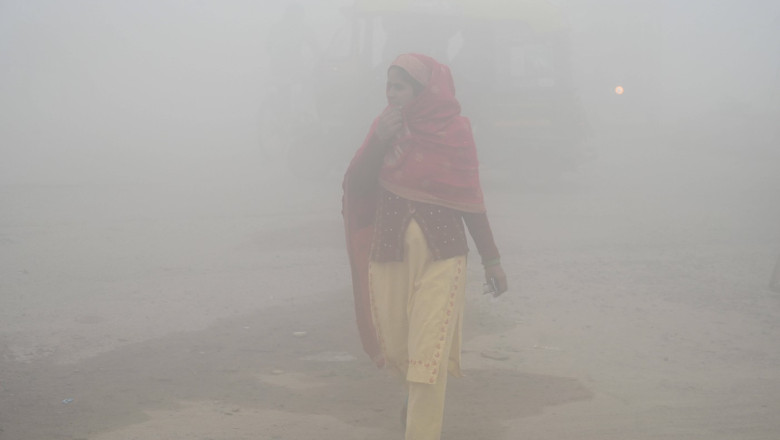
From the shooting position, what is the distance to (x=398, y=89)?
11.0 ft

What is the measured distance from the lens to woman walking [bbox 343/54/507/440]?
3.30m

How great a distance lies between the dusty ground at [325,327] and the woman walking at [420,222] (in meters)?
0.54

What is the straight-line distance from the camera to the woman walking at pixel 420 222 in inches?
130

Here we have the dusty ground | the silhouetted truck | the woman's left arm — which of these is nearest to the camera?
the woman's left arm

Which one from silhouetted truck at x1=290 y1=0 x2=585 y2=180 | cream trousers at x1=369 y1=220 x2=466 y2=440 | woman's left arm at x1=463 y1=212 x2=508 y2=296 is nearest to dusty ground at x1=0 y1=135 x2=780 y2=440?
cream trousers at x1=369 y1=220 x2=466 y2=440

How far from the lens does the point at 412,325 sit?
336 cm

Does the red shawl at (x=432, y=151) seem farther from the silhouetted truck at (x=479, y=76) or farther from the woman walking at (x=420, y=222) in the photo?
the silhouetted truck at (x=479, y=76)

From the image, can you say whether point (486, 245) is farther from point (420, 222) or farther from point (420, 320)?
point (420, 320)

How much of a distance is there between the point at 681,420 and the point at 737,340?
1629 mm

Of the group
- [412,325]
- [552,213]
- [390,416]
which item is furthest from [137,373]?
[552,213]

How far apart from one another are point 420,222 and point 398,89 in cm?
48

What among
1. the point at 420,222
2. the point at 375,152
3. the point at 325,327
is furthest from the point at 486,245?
the point at 325,327

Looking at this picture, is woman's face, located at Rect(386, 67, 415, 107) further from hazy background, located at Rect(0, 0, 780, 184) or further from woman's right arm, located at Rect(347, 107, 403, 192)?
hazy background, located at Rect(0, 0, 780, 184)

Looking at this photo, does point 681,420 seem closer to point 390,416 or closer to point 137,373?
point 390,416
